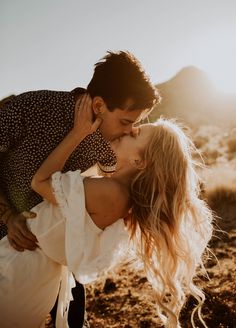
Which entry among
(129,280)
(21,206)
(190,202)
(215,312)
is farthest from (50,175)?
(129,280)

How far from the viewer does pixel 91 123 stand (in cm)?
306

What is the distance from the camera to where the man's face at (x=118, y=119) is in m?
3.39

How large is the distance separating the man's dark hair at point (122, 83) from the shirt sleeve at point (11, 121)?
64 centimetres

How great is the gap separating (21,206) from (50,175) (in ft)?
1.83

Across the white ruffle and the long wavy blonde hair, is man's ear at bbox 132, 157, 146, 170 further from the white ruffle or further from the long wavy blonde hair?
the white ruffle

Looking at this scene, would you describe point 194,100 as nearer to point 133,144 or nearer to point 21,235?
point 133,144

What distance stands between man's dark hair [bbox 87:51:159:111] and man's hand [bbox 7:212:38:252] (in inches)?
45.6

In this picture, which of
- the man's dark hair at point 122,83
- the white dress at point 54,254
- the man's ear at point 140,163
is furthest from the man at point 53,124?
the man's ear at point 140,163

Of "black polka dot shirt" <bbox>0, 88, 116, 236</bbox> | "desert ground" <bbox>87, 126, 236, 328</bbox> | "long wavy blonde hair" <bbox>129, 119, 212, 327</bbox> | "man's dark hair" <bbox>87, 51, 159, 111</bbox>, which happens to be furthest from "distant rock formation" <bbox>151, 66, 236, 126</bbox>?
"black polka dot shirt" <bbox>0, 88, 116, 236</bbox>

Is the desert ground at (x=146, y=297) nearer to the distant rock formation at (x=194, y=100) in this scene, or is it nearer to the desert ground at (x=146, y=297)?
the desert ground at (x=146, y=297)

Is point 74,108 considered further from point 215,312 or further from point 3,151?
point 215,312

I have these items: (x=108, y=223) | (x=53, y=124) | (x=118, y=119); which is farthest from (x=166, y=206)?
(x=53, y=124)

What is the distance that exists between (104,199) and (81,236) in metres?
0.29

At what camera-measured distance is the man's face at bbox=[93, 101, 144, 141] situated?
339 cm
